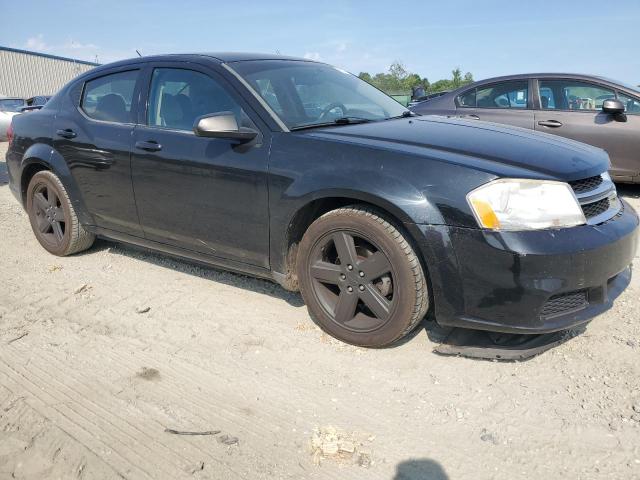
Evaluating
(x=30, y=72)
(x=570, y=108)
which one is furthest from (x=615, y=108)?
(x=30, y=72)

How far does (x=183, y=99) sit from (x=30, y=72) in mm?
40742

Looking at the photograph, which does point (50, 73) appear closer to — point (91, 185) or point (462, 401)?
point (91, 185)

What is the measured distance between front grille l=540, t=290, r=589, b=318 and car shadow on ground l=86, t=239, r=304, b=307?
162 cm

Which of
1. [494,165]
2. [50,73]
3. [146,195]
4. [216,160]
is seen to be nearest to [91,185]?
[146,195]

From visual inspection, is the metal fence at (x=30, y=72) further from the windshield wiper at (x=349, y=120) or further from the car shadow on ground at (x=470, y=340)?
the windshield wiper at (x=349, y=120)

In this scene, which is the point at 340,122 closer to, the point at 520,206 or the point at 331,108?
the point at 331,108

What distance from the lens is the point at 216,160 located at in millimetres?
3330

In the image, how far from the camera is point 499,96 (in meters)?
7.02

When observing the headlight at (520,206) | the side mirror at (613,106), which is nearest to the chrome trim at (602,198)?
the headlight at (520,206)

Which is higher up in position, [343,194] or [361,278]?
[343,194]

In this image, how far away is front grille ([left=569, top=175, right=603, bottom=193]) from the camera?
272 cm

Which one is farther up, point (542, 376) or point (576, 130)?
point (576, 130)

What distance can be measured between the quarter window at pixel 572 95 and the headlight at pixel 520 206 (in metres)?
4.68

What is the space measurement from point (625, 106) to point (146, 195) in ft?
18.4
